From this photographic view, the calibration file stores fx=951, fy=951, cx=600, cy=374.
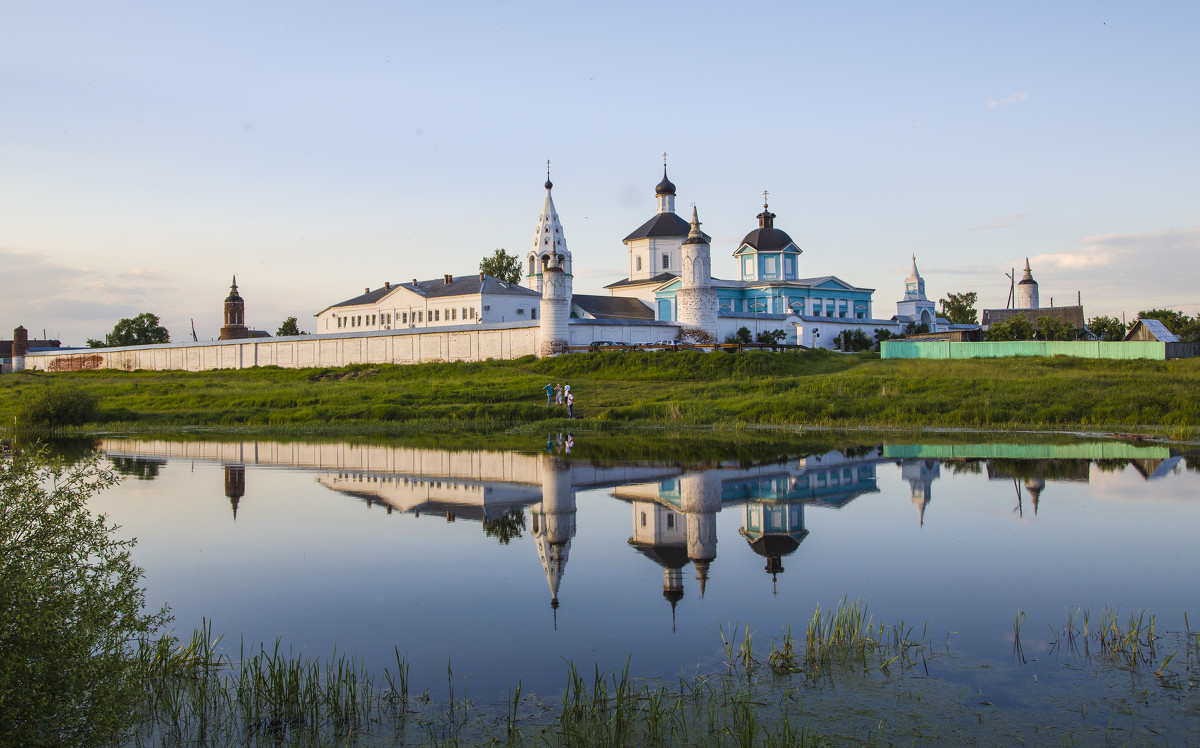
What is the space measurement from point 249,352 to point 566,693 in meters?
48.5

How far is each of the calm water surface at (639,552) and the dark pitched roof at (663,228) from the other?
4052 cm

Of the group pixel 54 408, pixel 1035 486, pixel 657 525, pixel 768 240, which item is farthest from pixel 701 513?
pixel 768 240

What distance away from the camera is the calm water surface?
726 cm

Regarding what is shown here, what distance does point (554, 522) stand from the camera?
39.1ft

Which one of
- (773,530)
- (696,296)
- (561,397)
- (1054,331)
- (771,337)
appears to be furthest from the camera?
(771,337)

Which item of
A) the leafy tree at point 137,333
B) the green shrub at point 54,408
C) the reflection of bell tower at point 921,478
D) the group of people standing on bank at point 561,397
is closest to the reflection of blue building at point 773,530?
the reflection of bell tower at point 921,478

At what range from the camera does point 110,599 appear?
5.11 metres

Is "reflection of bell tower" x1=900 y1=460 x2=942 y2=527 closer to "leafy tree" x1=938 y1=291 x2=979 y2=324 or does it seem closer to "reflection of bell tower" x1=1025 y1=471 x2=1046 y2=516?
"reflection of bell tower" x1=1025 y1=471 x2=1046 y2=516

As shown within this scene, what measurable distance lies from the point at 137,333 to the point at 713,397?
210 feet

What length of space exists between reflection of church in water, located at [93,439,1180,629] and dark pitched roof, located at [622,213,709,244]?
38.1 m

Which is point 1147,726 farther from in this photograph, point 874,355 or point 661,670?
point 874,355

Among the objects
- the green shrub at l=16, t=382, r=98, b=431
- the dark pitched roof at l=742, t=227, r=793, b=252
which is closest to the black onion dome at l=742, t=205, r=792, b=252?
the dark pitched roof at l=742, t=227, r=793, b=252

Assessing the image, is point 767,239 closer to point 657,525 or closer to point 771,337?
point 771,337

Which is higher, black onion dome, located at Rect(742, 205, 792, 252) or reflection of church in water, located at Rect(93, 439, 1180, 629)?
black onion dome, located at Rect(742, 205, 792, 252)
